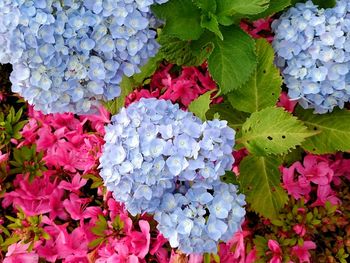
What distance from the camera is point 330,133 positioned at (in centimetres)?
154

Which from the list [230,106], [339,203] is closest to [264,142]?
[230,106]

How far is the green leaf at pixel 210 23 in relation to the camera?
1364 millimetres

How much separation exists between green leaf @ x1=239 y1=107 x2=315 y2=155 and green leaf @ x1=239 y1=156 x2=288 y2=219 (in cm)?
18

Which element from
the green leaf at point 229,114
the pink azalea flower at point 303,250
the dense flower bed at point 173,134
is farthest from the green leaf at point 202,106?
the pink azalea flower at point 303,250

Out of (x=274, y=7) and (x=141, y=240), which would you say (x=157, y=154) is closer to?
(x=141, y=240)

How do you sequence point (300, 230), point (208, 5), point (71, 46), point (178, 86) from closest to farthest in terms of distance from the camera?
point (71, 46)
point (208, 5)
point (300, 230)
point (178, 86)

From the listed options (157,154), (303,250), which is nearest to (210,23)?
(157,154)

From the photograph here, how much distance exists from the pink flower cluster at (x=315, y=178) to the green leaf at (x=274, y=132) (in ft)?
0.91

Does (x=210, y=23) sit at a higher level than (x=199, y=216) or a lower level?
higher

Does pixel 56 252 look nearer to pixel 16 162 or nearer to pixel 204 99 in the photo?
pixel 16 162

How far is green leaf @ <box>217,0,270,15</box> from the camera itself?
1.34 m

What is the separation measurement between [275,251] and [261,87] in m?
0.40

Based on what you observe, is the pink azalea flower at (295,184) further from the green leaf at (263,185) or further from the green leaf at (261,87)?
the green leaf at (261,87)

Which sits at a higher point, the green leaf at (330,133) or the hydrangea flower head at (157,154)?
the hydrangea flower head at (157,154)
